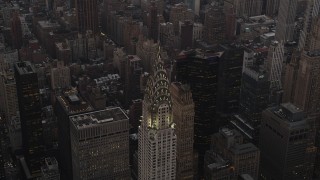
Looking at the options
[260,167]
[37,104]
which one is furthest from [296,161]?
[37,104]

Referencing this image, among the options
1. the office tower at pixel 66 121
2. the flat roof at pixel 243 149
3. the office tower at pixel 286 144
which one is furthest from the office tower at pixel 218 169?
the office tower at pixel 66 121

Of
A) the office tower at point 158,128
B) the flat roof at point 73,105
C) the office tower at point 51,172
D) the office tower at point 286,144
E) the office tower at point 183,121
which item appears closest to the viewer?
the office tower at point 158,128

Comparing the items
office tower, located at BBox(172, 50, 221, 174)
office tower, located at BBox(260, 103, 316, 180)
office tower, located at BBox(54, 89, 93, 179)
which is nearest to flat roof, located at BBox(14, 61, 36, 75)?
office tower, located at BBox(54, 89, 93, 179)

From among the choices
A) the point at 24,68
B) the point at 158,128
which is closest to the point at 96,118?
the point at 158,128

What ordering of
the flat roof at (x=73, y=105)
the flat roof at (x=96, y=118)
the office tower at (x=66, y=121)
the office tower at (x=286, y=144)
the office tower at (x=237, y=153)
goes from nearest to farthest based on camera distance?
the flat roof at (x=96, y=118) < the office tower at (x=66, y=121) < the office tower at (x=237, y=153) < the flat roof at (x=73, y=105) < the office tower at (x=286, y=144)

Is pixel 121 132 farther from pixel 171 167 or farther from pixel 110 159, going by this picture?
pixel 171 167

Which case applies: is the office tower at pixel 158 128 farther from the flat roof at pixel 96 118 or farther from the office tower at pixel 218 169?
the office tower at pixel 218 169
